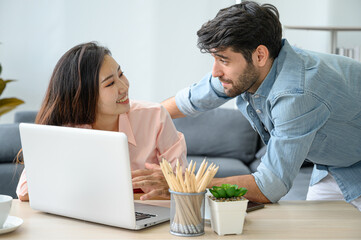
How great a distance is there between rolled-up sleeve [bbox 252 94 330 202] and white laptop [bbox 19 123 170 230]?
13.8 inches

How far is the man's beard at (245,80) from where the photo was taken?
1.74m

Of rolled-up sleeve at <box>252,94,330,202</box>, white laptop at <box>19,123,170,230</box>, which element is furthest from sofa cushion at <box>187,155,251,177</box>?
white laptop at <box>19,123,170,230</box>

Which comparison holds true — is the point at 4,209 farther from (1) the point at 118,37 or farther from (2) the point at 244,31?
(1) the point at 118,37

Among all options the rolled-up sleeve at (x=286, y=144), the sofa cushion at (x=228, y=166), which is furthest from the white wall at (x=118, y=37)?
the rolled-up sleeve at (x=286, y=144)

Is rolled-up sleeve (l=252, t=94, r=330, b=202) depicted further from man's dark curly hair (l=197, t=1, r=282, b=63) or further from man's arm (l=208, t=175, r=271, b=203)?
man's dark curly hair (l=197, t=1, r=282, b=63)

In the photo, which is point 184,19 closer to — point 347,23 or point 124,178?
point 347,23

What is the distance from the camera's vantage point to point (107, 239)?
1228mm

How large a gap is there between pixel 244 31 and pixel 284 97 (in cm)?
27

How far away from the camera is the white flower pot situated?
1241mm

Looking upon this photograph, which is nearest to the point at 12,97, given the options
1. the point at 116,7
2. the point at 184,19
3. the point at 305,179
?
the point at 116,7

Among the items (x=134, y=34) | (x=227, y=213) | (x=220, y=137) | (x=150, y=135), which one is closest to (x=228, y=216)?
(x=227, y=213)

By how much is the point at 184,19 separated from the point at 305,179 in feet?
6.57

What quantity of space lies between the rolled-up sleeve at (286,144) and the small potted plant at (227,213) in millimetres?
307

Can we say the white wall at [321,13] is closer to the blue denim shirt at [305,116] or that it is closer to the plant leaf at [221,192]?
the blue denim shirt at [305,116]
